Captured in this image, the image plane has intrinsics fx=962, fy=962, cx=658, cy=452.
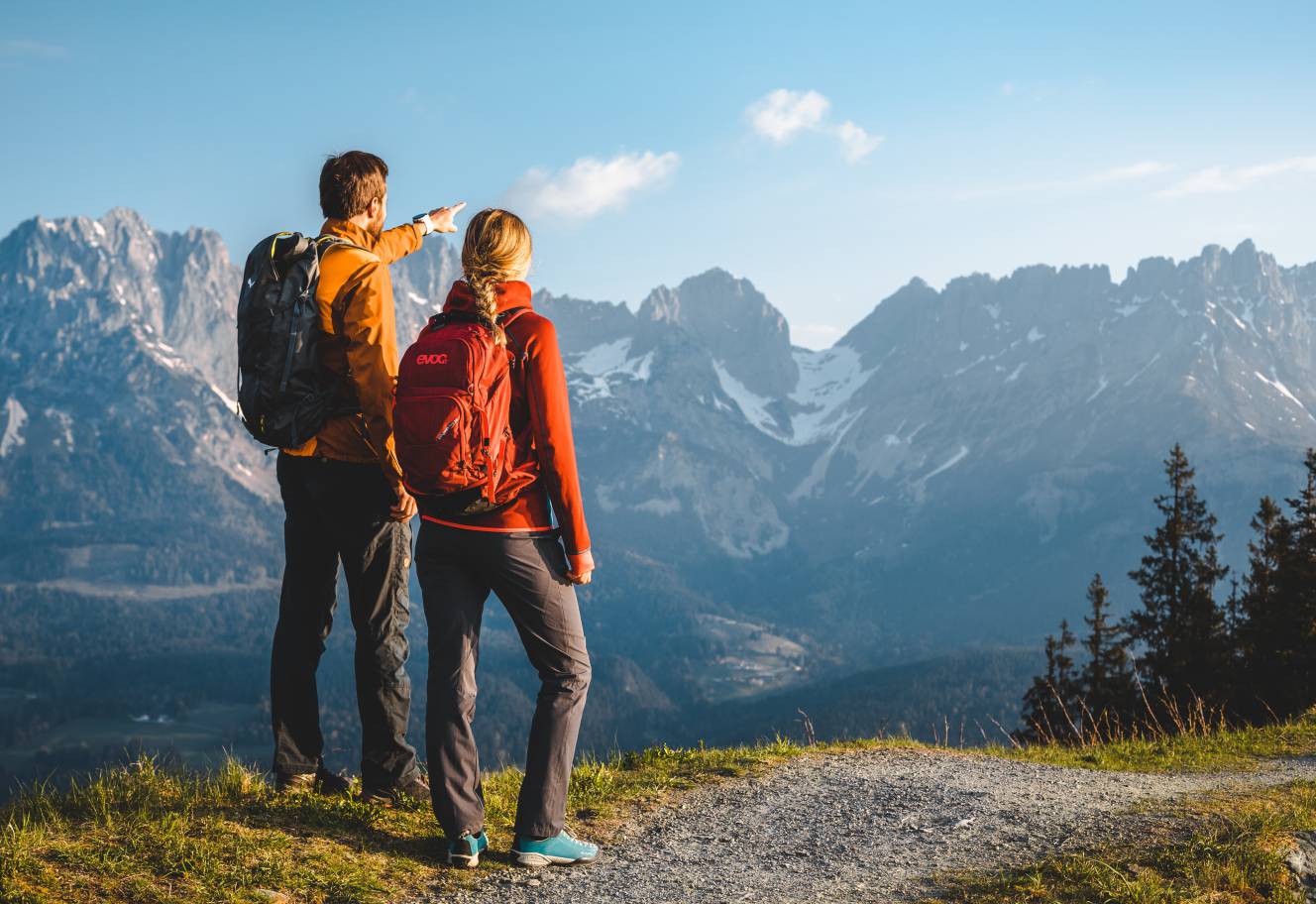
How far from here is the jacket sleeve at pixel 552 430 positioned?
6.17 m

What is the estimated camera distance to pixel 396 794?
24.3ft

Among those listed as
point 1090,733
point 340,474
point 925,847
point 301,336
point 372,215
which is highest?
point 372,215

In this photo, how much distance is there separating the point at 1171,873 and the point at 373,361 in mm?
6471

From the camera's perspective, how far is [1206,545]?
145 feet

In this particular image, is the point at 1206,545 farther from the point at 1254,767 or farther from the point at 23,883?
the point at 23,883

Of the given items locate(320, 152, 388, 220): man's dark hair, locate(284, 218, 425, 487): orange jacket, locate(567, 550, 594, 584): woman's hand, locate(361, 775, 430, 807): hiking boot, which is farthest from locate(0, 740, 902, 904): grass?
locate(320, 152, 388, 220): man's dark hair

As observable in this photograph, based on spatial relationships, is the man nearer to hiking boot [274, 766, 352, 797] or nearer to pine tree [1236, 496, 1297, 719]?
hiking boot [274, 766, 352, 797]

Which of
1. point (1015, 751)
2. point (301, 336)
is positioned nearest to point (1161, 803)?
point (1015, 751)

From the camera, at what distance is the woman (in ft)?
20.5

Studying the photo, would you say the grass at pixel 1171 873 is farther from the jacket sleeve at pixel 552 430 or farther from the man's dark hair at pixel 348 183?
the man's dark hair at pixel 348 183

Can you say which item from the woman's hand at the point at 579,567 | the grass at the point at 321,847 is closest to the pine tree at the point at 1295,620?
the grass at the point at 321,847

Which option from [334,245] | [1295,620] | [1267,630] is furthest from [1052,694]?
[334,245]

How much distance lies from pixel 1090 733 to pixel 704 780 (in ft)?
27.0

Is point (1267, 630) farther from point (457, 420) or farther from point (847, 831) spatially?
point (457, 420)
